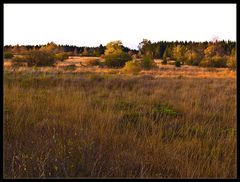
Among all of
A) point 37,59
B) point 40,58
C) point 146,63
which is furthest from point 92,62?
point 37,59

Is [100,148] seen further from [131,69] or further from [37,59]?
[37,59]

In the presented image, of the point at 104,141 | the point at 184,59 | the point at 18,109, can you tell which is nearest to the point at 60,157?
the point at 104,141

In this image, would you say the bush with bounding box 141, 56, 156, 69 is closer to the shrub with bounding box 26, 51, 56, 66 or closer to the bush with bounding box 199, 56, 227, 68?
the shrub with bounding box 26, 51, 56, 66

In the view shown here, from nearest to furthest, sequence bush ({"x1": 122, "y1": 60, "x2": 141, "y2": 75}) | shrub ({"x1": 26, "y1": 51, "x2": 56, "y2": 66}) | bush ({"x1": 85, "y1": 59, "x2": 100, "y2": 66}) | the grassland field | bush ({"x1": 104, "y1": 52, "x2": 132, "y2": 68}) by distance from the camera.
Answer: the grassland field
bush ({"x1": 122, "y1": 60, "x2": 141, "y2": 75})
shrub ({"x1": 26, "y1": 51, "x2": 56, "y2": 66})
bush ({"x1": 104, "y1": 52, "x2": 132, "y2": 68})
bush ({"x1": 85, "y1": 59, "x2": 100, "y2": 66})

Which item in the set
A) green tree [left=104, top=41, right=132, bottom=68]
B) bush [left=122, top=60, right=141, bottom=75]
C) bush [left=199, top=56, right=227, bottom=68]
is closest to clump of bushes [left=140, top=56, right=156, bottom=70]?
Answer: green tree [left=104, top=41, right=132, bottom=68]

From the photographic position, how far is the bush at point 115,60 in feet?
112

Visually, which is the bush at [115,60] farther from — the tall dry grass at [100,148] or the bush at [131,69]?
the tall dry grass at [100,148]

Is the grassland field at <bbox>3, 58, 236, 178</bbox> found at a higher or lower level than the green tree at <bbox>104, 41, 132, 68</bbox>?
lower

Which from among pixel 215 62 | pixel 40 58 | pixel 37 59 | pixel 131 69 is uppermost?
pixel 215 62

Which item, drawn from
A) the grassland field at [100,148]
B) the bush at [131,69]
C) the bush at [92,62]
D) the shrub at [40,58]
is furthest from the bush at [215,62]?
the grassland field at [100,148]

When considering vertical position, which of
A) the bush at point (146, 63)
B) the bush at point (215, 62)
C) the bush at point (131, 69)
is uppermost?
the bush at point (215, 62)

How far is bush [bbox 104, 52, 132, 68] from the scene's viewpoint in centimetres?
3409

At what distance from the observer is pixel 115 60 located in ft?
114

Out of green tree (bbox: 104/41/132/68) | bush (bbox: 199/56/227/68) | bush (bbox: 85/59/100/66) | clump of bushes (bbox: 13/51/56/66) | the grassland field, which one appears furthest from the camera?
bush (bbox: 199/56/227/68)
